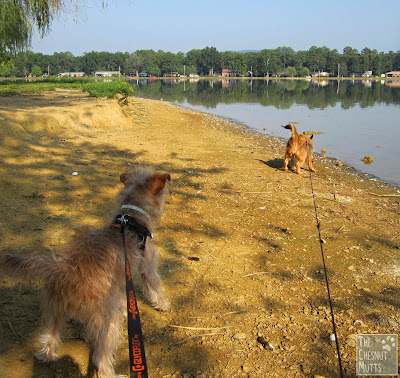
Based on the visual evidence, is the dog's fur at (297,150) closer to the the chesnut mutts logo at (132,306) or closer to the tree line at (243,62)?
the the chesnut mutts logo at (132,306)

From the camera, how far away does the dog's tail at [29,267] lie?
2.19m

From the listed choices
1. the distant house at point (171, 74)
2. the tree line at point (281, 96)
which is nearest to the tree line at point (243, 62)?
the distant house at point (171, 74)

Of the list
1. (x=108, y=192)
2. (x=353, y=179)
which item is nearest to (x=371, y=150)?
(x=353, y=179)

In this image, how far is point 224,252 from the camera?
464 cm

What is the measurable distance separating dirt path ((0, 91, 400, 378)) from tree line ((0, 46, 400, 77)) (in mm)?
133464

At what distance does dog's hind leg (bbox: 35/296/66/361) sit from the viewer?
7.79 ft

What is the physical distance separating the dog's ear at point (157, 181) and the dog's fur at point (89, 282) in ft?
0.85

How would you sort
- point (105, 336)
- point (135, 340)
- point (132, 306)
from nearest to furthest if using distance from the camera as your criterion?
point (135, 340)
point (132, 306)
point (105, 336)

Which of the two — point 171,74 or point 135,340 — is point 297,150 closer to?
point 135,340

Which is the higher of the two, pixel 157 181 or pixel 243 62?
pixel 243 62

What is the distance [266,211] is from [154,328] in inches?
143

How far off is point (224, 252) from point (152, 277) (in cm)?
167

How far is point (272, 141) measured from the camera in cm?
1441

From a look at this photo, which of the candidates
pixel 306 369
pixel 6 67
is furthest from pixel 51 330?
pixel 6 67
